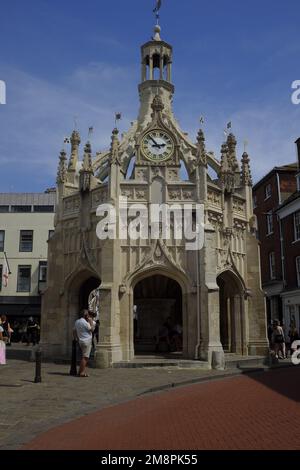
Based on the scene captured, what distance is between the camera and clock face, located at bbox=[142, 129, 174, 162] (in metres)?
18.9

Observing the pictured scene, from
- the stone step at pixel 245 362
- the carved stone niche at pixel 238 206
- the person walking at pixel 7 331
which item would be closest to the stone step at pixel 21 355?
the person walking at pixel 7 331

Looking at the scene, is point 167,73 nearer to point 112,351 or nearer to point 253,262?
point 253,262

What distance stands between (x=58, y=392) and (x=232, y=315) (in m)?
11.5

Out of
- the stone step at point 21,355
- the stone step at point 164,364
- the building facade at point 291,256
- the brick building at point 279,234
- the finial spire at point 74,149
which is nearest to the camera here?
the stone step at point 164,364

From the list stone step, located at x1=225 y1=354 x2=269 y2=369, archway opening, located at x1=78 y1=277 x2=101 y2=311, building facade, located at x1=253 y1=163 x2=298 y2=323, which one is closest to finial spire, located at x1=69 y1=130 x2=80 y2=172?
archway opening, located at x1=78 y1=277 x2=101 y2=311

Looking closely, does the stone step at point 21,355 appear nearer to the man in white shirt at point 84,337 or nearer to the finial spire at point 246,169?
the man in white shirt at point 84,337

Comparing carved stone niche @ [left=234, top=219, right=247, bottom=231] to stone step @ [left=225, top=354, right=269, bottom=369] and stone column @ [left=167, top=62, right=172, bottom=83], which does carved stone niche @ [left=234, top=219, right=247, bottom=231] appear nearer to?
stone step @ [left=225, top=354, right=269, bottom=369]

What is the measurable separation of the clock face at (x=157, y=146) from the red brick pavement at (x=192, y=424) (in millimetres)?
10626

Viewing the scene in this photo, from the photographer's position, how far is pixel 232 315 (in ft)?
66.3

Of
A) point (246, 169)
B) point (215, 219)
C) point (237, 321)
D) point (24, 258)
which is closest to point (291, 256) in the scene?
point (246, 169)

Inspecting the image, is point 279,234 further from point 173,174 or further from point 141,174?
point 141,174

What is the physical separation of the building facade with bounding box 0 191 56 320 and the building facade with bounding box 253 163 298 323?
66.0ft
